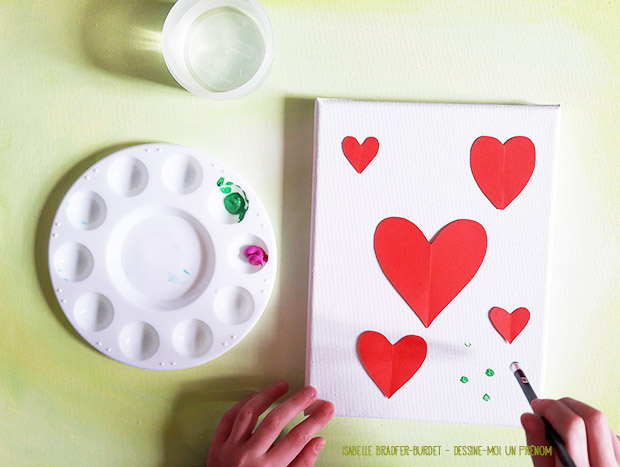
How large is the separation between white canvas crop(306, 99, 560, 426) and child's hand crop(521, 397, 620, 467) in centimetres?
11

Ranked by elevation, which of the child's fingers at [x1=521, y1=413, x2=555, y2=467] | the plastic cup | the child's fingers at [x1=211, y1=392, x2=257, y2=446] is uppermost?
the plastic cup

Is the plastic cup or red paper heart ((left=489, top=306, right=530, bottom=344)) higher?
the plastic cup

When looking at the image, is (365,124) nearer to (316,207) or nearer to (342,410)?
(316,207)

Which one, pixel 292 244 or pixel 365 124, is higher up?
pixel 365 124

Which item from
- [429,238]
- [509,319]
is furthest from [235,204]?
[509,319]

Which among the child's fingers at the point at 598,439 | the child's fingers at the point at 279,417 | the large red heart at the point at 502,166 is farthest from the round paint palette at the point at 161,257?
the child's fingers at the point at 598,439

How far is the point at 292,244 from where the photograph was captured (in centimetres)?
67

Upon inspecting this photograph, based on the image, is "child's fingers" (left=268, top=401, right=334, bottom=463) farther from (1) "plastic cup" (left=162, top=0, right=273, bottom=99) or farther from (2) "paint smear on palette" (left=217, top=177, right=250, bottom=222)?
(1) "plastic cup" (left=162, top=0, right=273, bottom=99)

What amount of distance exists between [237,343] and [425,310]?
0.25 meters

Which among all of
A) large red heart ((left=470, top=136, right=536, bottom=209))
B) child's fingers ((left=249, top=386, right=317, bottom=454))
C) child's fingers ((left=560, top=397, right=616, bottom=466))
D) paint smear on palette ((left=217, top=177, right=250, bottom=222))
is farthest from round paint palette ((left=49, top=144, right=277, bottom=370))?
child's fingers ((left=560, top=397, right=616, bottom=466))

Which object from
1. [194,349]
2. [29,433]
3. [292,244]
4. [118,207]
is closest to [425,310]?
[292,244]

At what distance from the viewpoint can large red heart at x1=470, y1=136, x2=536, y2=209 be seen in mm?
630

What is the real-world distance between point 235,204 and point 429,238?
254 mm

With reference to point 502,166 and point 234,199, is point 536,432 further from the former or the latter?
point 234,199
